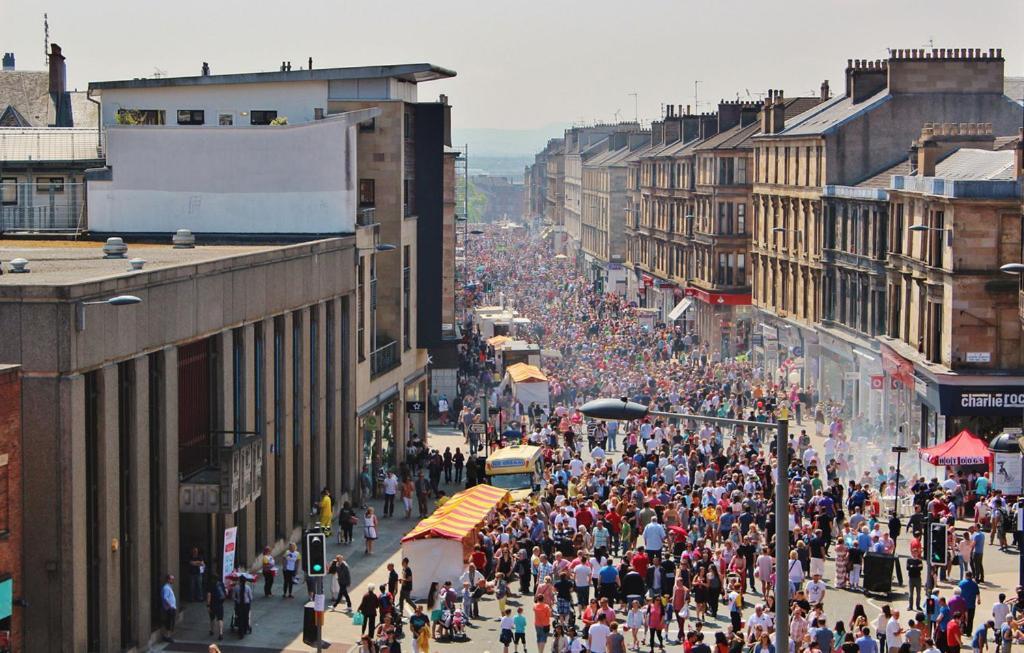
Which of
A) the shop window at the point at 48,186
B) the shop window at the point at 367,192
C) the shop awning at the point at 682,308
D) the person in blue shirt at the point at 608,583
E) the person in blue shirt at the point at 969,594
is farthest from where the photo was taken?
the shop awning at the point at 682,308

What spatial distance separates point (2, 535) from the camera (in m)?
25.4

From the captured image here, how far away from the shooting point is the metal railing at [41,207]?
51688mm

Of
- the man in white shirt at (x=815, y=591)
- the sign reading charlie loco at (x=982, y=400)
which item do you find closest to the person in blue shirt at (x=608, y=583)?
the man in white shirt at (x=815, y=591)

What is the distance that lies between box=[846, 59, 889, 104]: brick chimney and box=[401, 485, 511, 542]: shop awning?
115ft

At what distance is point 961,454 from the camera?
41719mm

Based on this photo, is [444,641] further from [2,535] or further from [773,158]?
[773,158]

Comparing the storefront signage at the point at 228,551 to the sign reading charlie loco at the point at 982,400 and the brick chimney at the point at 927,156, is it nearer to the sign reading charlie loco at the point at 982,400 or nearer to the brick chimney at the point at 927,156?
the sign reading charlie loco at the point at 982,400

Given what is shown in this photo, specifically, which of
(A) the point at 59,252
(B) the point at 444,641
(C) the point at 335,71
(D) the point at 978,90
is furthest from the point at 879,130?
(B) the point at 444,641

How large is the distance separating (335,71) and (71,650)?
2734 cm

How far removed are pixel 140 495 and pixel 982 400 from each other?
28621 millimetres

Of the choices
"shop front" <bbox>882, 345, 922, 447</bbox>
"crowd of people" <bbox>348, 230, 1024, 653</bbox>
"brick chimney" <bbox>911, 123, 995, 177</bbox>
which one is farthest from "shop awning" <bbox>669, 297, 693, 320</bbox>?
"crowd of people" <bbox>348, 230, 1024, 653</bbox>

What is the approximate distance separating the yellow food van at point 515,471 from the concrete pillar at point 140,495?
16.2 meters

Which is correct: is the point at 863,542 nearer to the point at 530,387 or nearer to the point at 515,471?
the point at 515,471

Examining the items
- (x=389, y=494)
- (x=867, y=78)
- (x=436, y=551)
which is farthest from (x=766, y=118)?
(x=436, y=551)
